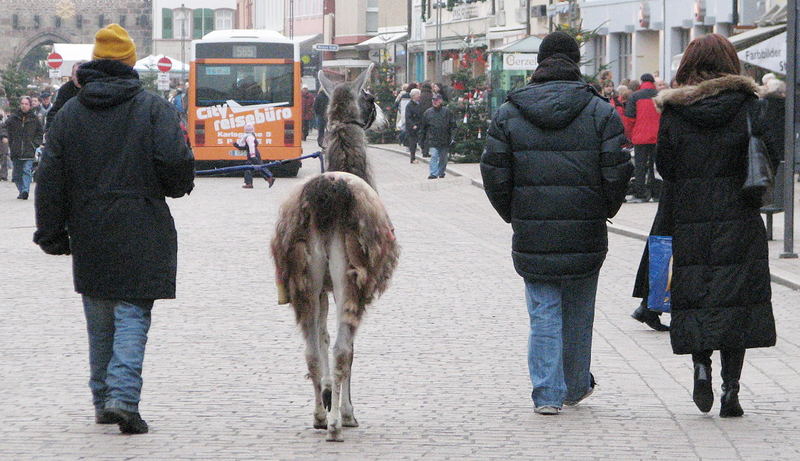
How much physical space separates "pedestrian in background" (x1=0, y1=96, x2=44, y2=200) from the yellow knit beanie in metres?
20.3

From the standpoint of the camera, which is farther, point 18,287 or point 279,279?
point 18,287

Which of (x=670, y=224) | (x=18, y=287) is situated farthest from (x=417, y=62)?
(x=670, y=224)

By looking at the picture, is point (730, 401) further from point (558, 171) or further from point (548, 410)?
point (558, 171)

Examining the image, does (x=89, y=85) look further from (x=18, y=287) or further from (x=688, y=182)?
(x=18, y=287)

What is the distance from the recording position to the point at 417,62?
6662cm

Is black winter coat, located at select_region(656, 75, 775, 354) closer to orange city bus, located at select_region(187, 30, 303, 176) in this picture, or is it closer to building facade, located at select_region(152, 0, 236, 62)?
orange city bus, located at select_region(187, 30, 303, 176)

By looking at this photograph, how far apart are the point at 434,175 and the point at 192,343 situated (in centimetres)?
2254

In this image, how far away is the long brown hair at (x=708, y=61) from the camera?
24.8ft

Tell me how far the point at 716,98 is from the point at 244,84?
2829cm

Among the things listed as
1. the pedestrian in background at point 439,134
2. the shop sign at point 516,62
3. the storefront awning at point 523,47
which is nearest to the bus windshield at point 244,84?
the pedestrian in background at point 439,134

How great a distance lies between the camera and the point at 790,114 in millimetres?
15531

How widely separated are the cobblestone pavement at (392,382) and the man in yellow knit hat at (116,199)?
468 mm

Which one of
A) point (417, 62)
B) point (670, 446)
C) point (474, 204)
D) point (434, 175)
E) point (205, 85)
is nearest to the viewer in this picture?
point (670, 446)

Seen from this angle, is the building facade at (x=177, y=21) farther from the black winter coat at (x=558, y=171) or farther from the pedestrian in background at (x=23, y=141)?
the black winter coat at (x=558, y=171)
